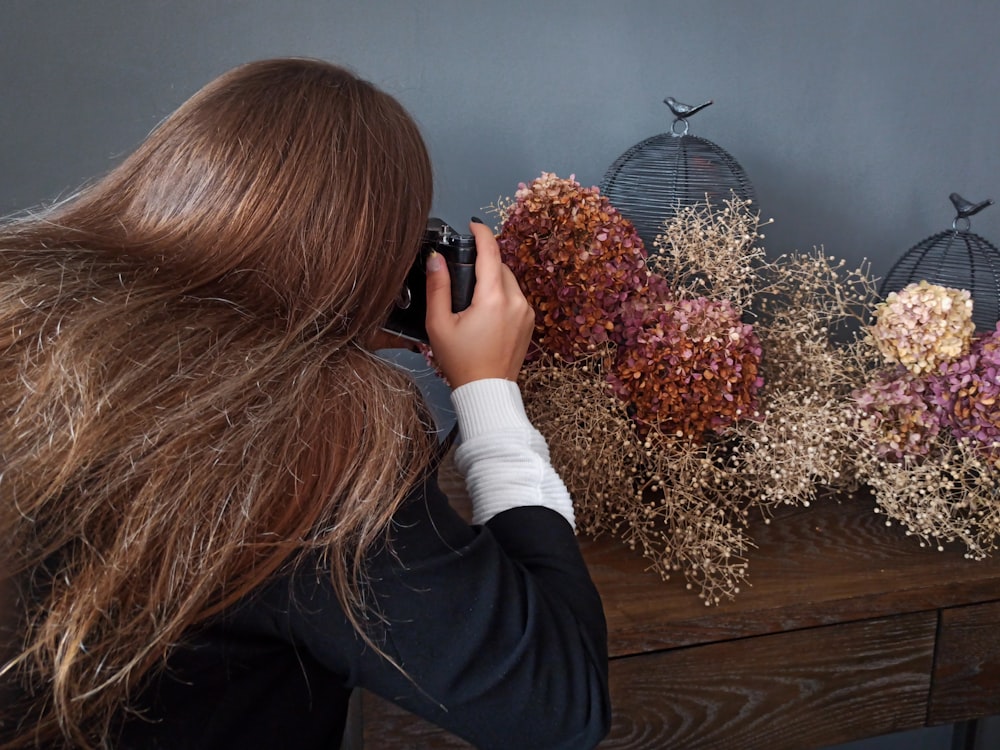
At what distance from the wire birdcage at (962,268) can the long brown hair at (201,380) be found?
0.75 metres

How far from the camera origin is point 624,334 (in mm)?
804

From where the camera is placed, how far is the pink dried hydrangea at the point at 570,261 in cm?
77

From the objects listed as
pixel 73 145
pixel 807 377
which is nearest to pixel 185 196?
pixel 73 145

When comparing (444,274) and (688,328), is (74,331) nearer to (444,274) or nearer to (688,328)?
(444,274)

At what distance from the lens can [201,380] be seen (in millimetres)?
510

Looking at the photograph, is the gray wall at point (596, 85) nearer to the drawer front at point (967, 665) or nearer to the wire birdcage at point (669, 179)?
the wire birdcage at point (669, 179)

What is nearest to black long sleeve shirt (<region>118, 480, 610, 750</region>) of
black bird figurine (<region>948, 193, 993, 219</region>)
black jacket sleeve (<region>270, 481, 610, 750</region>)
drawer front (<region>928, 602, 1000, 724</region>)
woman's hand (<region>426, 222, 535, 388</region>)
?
black jacket sleeve (<region>270, 481, 610, 750</region>)

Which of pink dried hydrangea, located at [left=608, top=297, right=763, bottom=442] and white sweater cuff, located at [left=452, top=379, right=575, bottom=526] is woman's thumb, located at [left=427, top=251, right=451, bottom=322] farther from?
pink dried hydrangea, located at [left=608, top=297, right=763, bottom=442]

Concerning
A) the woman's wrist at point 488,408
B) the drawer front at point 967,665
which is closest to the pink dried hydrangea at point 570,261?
the woman's wrist at point 488,408

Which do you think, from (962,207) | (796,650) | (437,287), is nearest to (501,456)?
(437,287)

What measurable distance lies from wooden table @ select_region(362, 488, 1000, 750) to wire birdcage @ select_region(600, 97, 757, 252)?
1.25 feet

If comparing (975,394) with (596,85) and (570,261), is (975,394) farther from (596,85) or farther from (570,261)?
(596,85)

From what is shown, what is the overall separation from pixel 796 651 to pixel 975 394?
0.95ft

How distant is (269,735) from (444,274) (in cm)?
36
